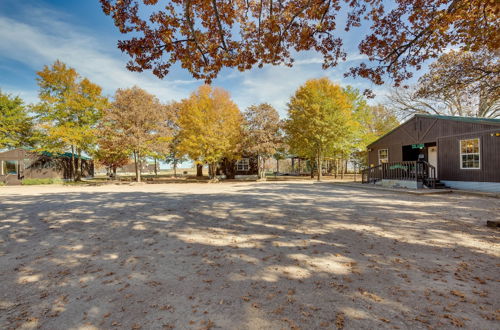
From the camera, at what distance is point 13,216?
23.7 feet

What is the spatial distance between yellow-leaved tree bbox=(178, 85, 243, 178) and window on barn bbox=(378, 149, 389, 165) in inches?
538

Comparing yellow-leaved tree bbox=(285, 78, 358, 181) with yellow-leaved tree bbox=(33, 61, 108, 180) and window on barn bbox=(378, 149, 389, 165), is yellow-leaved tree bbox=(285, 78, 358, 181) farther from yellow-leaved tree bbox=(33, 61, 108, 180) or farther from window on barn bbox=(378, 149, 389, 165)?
yellow-leaved tree bbox=(33, 61, 108, 180)

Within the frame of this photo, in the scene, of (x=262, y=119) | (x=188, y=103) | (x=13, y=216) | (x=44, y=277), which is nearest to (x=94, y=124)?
(x=188, y=103)

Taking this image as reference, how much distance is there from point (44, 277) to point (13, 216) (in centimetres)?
600

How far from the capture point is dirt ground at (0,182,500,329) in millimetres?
2369

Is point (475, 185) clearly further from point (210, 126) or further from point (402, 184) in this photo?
point (210, 126)

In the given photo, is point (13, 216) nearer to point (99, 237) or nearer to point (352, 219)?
point (99, 237)

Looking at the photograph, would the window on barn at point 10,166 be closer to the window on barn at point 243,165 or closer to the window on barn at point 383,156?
the window on barn at point 243,165

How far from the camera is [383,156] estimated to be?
18094 mm

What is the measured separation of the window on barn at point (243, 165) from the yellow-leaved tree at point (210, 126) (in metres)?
7.29

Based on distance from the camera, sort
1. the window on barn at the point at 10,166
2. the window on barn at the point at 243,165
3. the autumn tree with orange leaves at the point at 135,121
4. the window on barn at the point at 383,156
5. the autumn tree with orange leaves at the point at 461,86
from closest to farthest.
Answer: the autumn tree with orange leaves at the point at 461,86 → the window on barn at the point at 383,156 → the autumn tree with orange leaves at the point at 135,121 → the window on barn at the point at 10,166 → the window on barn at the point at 243,165

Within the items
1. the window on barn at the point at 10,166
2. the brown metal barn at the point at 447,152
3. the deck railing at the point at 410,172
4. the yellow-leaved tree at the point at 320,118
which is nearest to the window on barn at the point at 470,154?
the brown metal barn at the point at 447,152

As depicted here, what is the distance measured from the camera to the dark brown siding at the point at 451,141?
11.2 meters

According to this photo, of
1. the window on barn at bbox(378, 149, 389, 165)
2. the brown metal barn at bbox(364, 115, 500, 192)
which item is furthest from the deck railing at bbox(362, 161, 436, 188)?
the window on barn at bbox(378, 149, 389, 165)
